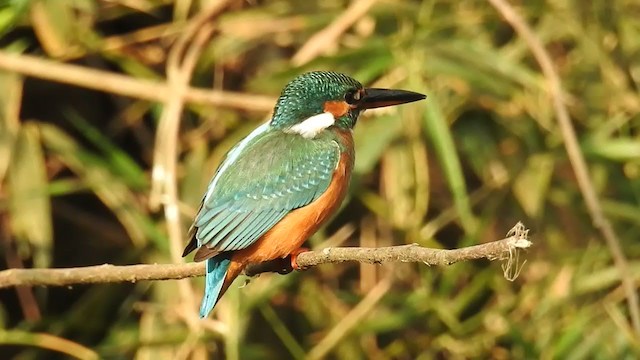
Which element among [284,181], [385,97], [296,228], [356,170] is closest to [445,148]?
[356,170]

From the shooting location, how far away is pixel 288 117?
9.39ft

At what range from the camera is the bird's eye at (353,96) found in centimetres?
285

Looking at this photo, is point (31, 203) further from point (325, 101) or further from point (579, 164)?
point (579, 164)

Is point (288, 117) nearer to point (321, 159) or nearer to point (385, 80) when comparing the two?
point (321, 159)

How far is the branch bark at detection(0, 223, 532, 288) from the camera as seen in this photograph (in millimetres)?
1763

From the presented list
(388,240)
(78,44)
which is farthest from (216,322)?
(78,44)

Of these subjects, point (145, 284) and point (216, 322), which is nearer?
point (216, 322)

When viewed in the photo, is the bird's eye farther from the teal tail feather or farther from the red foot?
the teal tail feather

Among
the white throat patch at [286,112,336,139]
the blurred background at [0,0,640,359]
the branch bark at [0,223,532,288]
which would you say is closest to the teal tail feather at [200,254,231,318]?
the branch bark at [0,223,532,288]

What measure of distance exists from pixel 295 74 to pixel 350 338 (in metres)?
0.80

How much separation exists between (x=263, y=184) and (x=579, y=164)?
0.95 metres

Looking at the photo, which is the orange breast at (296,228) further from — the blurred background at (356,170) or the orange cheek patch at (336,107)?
the blurred background at (356,170)

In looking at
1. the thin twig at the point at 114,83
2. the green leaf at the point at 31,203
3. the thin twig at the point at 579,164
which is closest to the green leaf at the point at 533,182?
the thin twig at the point at 579,164

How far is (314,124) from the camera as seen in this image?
2848 mm
